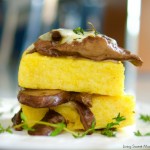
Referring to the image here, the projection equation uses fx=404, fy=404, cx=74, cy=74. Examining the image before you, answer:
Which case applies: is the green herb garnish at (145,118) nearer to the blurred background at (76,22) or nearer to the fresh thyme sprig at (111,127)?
the fresh thyme sprig at (111,127)

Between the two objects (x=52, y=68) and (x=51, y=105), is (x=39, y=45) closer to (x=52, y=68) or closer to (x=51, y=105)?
(x=52, y=68)

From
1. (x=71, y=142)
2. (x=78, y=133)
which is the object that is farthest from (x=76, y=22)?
(x=71, y=142)

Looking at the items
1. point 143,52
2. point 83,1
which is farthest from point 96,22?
point 143,52

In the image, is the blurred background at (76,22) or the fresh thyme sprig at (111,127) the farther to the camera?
the blurred background at (76,22)

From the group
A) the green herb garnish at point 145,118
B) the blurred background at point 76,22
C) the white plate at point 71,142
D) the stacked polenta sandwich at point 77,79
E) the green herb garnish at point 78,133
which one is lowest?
the white plate at point 71,142

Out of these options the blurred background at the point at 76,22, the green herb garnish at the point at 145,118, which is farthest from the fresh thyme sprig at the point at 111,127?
the blurred background at the point at 76,22

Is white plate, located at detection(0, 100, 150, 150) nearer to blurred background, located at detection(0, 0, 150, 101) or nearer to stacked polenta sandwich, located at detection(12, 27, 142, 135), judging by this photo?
stacked polenta sandwich, located at detection(12, 27, 142, 135)

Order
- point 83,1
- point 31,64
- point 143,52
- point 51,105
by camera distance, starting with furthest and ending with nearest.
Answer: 1. point 83,1
2. point 143,52
3. point 31,64
4. point 51,105

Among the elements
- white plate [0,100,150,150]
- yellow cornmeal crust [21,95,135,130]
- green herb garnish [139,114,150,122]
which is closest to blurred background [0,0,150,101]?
green herb garnish [139,114,150,122]
